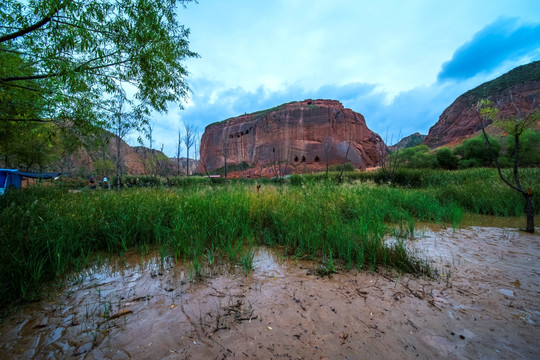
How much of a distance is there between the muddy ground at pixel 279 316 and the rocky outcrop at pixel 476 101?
47.5 metres

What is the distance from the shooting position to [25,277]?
2.09 m

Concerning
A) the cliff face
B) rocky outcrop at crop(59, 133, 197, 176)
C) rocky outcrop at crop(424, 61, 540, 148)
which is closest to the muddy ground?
rocky outcrop at crop(59, 133, 197, 176)

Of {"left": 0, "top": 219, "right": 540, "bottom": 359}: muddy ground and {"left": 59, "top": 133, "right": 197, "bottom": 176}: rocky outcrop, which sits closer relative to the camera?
{"left": 0, "top": 219, "right": 540, "bottom": 359}: muddy ground

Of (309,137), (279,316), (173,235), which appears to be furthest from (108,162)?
(279,316)

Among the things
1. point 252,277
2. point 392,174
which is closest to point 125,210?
point 252,277

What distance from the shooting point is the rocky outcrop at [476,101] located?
134 feet

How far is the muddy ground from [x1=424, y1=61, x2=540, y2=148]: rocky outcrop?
1871 inches

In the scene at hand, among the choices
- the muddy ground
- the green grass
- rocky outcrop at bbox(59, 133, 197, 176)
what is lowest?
the muddy ground

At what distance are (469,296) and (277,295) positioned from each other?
193cm

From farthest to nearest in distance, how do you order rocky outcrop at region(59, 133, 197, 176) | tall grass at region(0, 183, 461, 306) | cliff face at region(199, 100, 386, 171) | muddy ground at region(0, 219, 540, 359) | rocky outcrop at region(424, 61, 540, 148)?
cliff face at region(199, 100, 386, 171)
rocky outcrop at region(424, 61, 540, 148)
rocky outcrop at region(59, 133, 197, 176)
tall grass at region(0, 183, 461, 306)
muddy ground at region(0, 219, 540, 359)

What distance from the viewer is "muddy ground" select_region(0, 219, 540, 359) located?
1.45 m

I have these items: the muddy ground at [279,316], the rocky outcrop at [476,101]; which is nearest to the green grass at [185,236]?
the muddy ground at [279,316]

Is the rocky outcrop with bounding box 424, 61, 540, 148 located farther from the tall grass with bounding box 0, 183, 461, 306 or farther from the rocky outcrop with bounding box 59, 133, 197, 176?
the rocky outcrop with bounding box 59, 133, 197, 176

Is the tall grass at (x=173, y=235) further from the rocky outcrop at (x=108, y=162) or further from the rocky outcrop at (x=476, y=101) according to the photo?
the rocky outcrop at (x=476, y=101)
